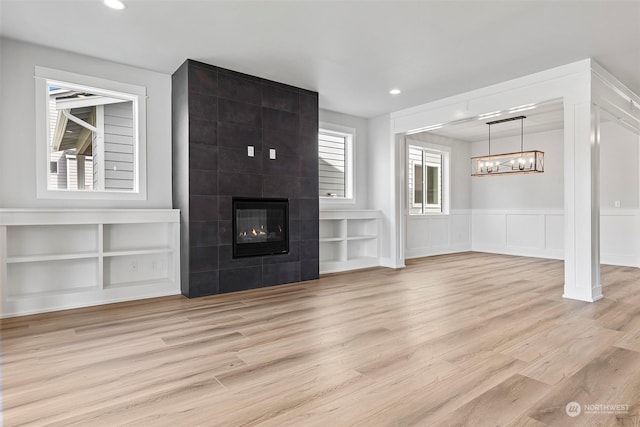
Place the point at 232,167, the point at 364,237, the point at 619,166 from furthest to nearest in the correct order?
the point at 619,166, the point at 364,237, the point at 232,167

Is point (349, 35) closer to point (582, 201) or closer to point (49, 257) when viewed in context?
point (582, 201)

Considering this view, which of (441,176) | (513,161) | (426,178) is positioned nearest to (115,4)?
(513,161)

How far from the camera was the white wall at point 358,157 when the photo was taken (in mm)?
6465

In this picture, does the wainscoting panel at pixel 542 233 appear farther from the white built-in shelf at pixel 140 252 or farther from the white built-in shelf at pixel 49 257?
→ the white built-in shelf at pixel 49 257

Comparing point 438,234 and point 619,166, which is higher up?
point 619,166

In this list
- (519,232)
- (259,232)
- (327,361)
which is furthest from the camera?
(519,232)

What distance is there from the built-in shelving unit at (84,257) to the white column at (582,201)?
460 cm

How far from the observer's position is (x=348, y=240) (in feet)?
21.4

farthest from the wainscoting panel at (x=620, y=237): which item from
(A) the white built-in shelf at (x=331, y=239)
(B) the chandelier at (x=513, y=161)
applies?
(A) the white built-in shelf at (x=331, y=239)

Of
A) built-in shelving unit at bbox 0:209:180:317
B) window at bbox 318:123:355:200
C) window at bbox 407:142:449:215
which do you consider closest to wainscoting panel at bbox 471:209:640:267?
window at bbox 407:142:449:215

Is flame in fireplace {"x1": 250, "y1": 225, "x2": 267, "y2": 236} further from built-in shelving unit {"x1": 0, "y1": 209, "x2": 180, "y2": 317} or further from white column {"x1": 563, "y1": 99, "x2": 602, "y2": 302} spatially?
white column {"x1": 563, "y1": 99, "x2": 602, "y2": 302}

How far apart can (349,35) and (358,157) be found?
330 cm

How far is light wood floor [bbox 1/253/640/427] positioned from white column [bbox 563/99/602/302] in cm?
25

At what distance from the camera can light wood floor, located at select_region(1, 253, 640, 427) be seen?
Answer: 5.97 feet
